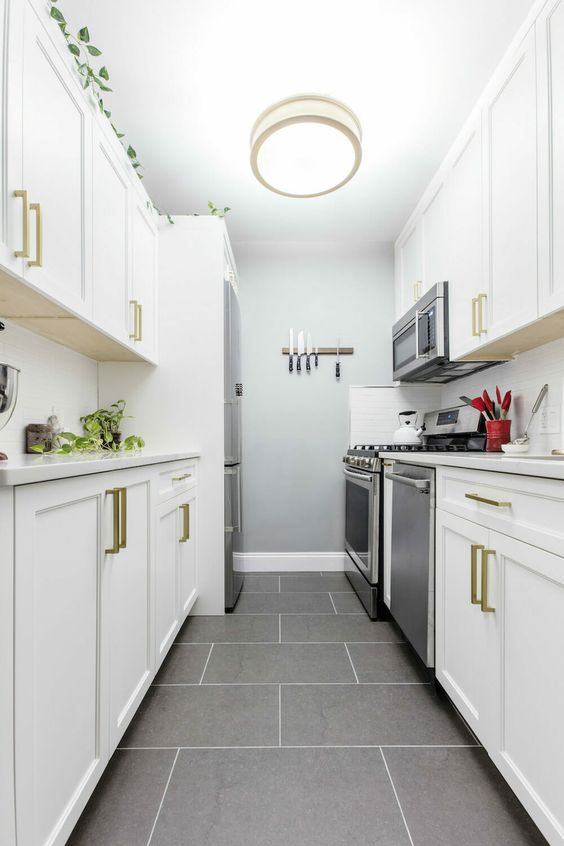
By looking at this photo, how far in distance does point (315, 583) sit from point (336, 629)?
30.4 inches

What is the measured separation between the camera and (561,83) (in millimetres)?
1386

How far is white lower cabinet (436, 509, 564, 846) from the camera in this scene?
3.00 feet

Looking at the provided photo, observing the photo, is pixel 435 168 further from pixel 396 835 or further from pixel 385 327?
pixel 396 835

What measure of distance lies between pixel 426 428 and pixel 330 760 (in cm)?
236

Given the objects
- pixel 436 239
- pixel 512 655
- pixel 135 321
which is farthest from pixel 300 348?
pixel 512 655

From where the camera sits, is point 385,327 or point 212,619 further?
point 385,327

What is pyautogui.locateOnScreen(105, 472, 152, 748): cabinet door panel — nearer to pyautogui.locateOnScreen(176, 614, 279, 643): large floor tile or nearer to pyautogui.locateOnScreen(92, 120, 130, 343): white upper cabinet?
pyautogui.locateOnScreen(176, 614, 279, 643): large floor tile

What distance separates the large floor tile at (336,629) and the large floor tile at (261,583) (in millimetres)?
497

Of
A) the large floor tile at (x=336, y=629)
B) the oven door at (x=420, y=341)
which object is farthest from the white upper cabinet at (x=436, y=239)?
the large floor tile at (x=336, y=629)

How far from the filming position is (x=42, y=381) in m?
1.89

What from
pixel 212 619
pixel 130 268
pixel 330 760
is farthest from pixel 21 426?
pixel 330 760

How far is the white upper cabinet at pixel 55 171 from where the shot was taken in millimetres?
1195

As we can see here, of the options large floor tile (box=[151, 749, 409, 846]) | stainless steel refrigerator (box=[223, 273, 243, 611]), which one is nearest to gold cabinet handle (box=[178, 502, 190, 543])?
stainless steel refrigerator (box=[223, 273, 243, 611])

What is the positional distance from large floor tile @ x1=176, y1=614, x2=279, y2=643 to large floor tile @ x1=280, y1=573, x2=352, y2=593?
0.53 metres
